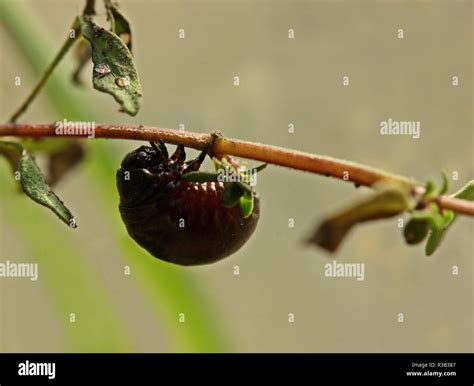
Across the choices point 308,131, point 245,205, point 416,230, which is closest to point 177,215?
point 245,205

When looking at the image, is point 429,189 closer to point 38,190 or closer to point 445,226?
point 445,226

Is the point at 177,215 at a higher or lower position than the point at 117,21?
lower

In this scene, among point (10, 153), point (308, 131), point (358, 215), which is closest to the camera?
point (358, 215)

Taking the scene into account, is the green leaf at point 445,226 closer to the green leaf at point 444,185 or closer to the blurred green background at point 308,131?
the green leaf at point 444,185
